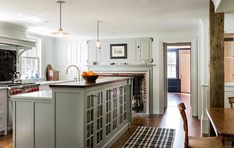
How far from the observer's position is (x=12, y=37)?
543cm

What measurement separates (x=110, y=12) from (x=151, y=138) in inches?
99.3

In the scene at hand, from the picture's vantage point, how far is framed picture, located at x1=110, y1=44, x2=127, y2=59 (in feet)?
24.2

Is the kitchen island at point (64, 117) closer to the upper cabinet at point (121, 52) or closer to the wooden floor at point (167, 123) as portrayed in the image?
the wooden floor at point (167, 123)

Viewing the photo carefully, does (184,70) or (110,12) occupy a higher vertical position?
(110,12)

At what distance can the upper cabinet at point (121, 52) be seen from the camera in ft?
23.5

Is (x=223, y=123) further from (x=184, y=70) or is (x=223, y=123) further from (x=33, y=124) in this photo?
(x=184, y=70)

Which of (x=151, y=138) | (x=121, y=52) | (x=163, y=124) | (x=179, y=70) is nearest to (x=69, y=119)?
(x=151, y=138)

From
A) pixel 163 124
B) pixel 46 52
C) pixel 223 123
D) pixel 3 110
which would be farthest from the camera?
pixel 46 52

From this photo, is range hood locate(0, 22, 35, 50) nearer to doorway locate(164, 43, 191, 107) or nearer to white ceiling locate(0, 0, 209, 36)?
white ceiling locate(0, 0, 209, 36)

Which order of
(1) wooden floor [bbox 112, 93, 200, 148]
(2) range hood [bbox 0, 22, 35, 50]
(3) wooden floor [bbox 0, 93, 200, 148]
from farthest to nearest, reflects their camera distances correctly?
1. (2) range hood [bbox 0, 22, 35, 50]
2. (1) wooden floor [bbox 112, 93, 200, 148]
3. (3) wooden floor [bbox 0, 93, 200, 148]

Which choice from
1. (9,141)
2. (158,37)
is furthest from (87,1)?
(158,37)

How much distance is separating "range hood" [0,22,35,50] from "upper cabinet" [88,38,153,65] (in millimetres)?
2217

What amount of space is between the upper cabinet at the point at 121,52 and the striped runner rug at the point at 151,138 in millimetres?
2605

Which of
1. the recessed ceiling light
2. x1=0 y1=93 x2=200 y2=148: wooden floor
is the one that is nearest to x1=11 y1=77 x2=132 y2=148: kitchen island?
x1=0 y1=93 x2=200 y2=148: wooden floor
